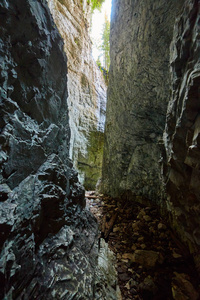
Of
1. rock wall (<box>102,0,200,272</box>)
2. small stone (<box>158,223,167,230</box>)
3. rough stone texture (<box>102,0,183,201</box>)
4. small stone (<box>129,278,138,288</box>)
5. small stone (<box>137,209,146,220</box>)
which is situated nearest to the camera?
rock wall (<box>102,0,200,272</box>)

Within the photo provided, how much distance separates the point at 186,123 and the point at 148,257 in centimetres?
246

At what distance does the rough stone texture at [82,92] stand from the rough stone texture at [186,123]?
298 inches

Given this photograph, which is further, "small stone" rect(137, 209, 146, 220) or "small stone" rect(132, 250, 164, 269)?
"small stone" rect(137, 209, 146, 220)

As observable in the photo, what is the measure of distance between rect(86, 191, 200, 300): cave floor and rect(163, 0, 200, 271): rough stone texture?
328 mm

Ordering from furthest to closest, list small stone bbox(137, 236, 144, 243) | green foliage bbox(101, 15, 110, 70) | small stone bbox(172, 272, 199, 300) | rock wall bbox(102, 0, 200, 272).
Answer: green foliage bbox(101, 15, 110, 70), small stone bbox(137, 236, 144, 243), small stone bbox(172, 272, 199, 300), rock wall bbox(102, 0, 200, 272)

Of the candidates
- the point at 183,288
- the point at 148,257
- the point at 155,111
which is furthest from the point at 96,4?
the point at 183,288

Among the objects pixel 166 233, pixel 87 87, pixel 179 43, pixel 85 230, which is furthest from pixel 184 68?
pixel 87 87

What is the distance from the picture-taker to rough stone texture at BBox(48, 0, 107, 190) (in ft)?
29.3

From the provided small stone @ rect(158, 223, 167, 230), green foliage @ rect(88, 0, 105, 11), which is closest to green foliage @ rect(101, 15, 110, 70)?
green foliage @ rect(88, 0, 105, 11)

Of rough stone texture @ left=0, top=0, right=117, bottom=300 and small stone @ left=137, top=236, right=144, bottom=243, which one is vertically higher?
rough stone texture @ left=0, top=0, right=117, bottom=300

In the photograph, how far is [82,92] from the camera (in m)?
10.5

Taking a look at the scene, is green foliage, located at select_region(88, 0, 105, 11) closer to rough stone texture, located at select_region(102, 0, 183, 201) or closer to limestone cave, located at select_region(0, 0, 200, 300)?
rough stone texture, located at select_region(102, 0, 183, 201)

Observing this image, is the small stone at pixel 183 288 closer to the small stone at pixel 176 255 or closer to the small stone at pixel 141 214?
the small stone at pixel 176 255

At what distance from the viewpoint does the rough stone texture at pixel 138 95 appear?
4.14 meters
